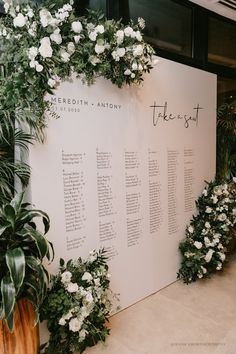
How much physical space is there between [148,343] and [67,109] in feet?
6.61

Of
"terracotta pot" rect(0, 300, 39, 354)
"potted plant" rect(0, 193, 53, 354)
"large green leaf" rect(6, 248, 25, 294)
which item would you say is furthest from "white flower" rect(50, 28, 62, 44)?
"terracotta pot" rect(0, 300, 39, 354)

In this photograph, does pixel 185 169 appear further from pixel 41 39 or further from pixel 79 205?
pixel 41 39

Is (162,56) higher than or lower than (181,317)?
higher

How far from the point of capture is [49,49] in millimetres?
1923

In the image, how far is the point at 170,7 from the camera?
343 centimetres

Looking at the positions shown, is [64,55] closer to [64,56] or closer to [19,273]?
[64,56]

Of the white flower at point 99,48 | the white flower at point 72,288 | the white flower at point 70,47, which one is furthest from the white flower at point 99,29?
the white flower at point 72,288

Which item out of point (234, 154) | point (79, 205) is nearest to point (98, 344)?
point (79, 205)

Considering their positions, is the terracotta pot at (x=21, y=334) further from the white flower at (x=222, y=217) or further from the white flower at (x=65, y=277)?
the white flower at (x=222, y=217)

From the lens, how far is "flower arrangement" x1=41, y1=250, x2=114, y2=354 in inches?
81.7

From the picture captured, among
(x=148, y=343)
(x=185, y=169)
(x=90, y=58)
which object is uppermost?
(x=90, y=58)

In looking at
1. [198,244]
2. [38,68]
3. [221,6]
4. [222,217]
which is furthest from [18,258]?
[221,6]

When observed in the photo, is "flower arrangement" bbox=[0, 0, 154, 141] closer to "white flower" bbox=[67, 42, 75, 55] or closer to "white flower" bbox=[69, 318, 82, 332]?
"white flower" bbox=[67, 42, 75, 55]

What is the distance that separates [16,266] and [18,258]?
0.04 metres
